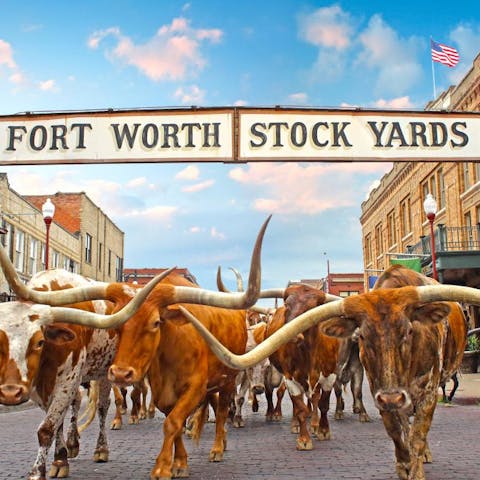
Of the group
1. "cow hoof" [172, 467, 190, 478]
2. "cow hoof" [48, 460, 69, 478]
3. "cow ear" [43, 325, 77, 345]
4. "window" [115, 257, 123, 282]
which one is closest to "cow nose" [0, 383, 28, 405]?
"cow ear" [43, 325, 77, 345]

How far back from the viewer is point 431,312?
16.8ft

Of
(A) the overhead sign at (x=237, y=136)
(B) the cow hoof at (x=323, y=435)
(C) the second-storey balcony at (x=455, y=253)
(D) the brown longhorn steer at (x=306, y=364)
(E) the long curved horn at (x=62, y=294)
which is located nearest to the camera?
(E) the long curved horn at (x=62, y=294)

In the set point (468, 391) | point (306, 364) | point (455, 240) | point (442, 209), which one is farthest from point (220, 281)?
point (442, 209)

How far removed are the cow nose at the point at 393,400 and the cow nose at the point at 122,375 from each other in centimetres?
201

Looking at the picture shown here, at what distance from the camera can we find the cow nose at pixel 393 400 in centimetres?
455

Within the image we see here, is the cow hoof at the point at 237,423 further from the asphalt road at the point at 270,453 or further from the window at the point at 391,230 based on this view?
the window at the point at 391,230

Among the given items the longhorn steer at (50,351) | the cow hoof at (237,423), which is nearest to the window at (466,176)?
the cow hoof at (237,423)

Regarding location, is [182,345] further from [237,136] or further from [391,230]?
[391,230]

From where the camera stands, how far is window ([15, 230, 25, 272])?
32.0 meters

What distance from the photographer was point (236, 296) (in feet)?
18.3

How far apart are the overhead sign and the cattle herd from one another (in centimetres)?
307

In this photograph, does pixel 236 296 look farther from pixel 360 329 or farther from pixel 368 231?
pixel 368 231

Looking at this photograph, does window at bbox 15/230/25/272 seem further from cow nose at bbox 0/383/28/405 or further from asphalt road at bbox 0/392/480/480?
cow nose at bbox 0/383/28/405

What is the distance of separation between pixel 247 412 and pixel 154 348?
306 inches
